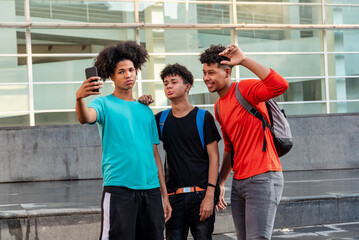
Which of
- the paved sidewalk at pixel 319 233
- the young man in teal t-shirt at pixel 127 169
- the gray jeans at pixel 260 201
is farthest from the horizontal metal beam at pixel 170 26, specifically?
the gray jeans at pixel 260 201

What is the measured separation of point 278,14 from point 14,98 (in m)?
7.78

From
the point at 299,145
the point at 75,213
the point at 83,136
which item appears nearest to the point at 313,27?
the point at 299,145

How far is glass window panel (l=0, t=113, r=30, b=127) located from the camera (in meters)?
14.9

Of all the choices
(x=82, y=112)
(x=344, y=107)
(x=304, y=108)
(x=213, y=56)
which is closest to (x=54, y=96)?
(x=304, y=108)

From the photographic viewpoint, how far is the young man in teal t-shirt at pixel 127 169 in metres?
4.04

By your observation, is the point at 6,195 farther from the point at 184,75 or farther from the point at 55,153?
the point at 184,75

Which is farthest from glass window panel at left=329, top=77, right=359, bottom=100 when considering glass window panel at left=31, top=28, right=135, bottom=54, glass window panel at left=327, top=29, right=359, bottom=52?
glass window panel at left=31, top=28, right=135, bottom=54

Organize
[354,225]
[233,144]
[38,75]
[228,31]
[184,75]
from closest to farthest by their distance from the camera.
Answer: [233,144] → [184,75] → [354,225] → [38,75] → [228,31]

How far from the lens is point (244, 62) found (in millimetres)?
4234

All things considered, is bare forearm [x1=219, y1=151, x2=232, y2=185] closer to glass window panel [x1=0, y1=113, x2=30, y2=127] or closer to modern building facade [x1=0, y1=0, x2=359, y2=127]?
modern building facade [x1=0, y1=0, x2=359, y2=127]

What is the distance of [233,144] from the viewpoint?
4.53 m

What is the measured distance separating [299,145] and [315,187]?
5.41m

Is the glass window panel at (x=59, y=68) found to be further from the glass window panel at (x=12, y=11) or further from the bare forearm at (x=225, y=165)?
the bare forearm at (x=225, y=165)

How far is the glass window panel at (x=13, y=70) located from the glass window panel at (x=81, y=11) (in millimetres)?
1165
